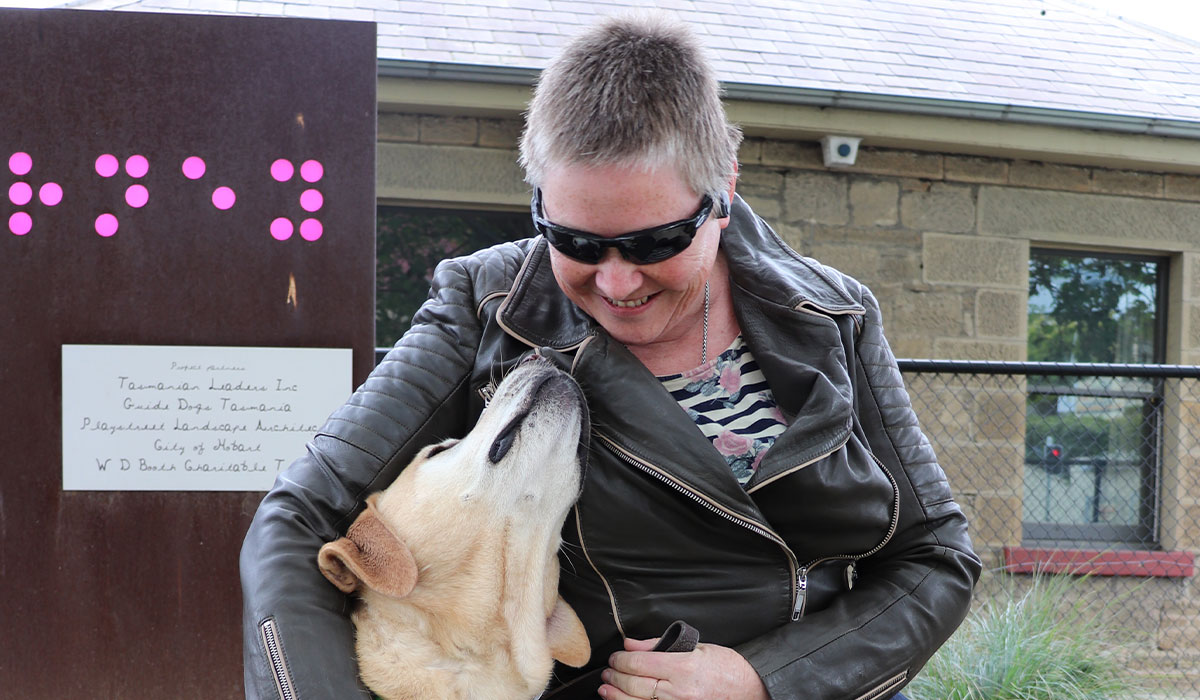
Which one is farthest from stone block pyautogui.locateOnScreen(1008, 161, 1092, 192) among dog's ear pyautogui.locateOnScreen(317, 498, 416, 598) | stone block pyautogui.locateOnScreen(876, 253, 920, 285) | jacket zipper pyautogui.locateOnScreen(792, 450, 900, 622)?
dog's ear pyautogui.locateOnScreen(317, 498, 416, 598)

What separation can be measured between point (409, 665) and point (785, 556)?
0.78 metres

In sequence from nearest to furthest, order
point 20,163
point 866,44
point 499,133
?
point 20,163 → point 499,133 → point 866,44

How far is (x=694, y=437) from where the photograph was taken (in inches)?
78.7

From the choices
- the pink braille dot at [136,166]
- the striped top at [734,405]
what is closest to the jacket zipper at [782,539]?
the striped top at [734,405]

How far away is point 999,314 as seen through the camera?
667cm

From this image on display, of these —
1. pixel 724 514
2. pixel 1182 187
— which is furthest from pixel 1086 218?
pixel 724 514

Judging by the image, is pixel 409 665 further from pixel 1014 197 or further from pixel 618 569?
pixel 1014 197

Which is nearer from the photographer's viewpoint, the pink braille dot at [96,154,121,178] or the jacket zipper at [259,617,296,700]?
the jacket zipper at [259,617,296,700]

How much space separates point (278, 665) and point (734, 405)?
1.01 metres

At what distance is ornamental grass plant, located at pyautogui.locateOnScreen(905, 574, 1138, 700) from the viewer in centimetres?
412

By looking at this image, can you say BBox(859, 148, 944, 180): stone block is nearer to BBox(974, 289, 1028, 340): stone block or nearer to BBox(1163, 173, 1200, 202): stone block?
BBox(974, 289, 1028, 340): stone block

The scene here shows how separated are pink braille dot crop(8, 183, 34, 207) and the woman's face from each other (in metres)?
1.91

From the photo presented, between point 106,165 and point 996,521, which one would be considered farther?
point 996,521

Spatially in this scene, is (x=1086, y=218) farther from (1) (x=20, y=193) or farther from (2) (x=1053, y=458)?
(1) (x=20, y=193)
